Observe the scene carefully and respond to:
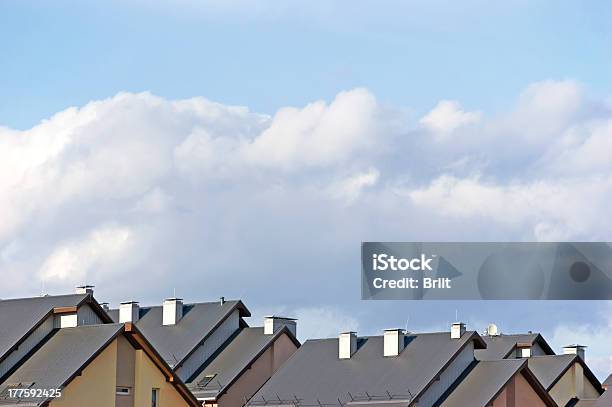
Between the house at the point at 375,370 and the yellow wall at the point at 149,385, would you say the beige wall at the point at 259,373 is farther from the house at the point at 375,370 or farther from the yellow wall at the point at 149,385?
the yellow wall at the point at 149,385

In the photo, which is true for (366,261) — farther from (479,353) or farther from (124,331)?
(479,353)

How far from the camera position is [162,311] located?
275 ft

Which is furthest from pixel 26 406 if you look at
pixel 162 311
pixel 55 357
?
pixel 162 311

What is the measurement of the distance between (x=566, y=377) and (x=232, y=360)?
58.7 feet

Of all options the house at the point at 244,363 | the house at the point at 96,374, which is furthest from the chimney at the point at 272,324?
the house at the point at 96,374

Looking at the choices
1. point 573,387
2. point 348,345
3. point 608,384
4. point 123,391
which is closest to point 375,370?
point 348,345

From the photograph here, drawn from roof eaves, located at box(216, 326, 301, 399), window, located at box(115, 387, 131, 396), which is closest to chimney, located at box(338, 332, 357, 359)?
roof eaves, located at box(216, 326, 301, 399)

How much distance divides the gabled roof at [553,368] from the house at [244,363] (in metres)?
13.1

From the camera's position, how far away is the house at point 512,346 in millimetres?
78938

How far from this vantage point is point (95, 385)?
5844 cm

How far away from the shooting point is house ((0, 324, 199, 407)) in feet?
189

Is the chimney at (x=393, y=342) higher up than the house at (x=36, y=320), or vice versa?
the chimney at (x=393, y=342)

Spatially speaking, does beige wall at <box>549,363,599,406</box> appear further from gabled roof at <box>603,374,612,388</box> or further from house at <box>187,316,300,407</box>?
house at <box>187,316,300,407</box>

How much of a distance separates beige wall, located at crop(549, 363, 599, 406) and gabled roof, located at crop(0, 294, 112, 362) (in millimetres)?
26287
